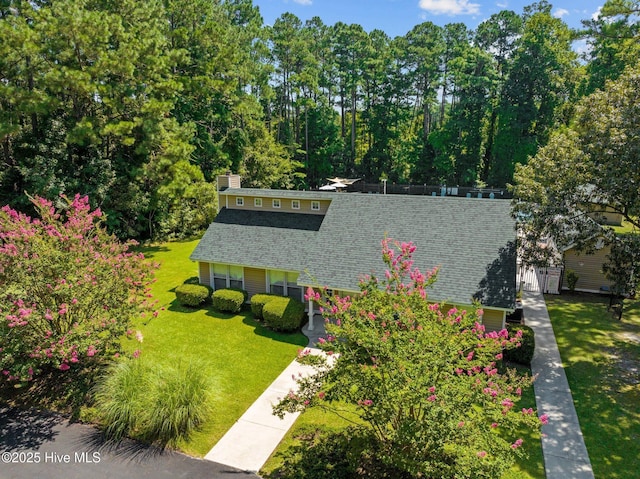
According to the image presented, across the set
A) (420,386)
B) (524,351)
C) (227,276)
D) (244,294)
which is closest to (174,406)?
(420,386)

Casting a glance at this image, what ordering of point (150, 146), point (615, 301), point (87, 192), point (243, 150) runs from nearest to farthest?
point (615, 301), point (87, 192), point (150, 146), point (243, 150)

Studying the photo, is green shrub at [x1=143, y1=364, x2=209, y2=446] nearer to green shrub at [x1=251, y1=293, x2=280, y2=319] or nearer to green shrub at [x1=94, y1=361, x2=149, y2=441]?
green shrub at [x1=94, y1=361, x2=149, y2=441]

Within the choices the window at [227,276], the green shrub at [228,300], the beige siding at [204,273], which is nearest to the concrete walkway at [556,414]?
the green shrub at [228,300]

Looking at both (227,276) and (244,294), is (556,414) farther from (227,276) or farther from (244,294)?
(227,276)

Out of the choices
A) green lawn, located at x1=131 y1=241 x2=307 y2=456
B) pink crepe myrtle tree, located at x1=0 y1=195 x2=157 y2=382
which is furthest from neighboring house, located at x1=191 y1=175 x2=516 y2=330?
pink crepe myrtle tree, located at x1=0 y1=195 x2=157 y2=382

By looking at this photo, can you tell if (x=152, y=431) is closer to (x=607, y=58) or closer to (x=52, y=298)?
(x=52, y=298)

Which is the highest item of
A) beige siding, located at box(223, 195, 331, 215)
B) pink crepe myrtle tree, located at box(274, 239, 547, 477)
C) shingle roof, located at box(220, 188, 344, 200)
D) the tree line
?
the tree line

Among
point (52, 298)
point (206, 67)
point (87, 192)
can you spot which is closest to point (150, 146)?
point (87, 192)
